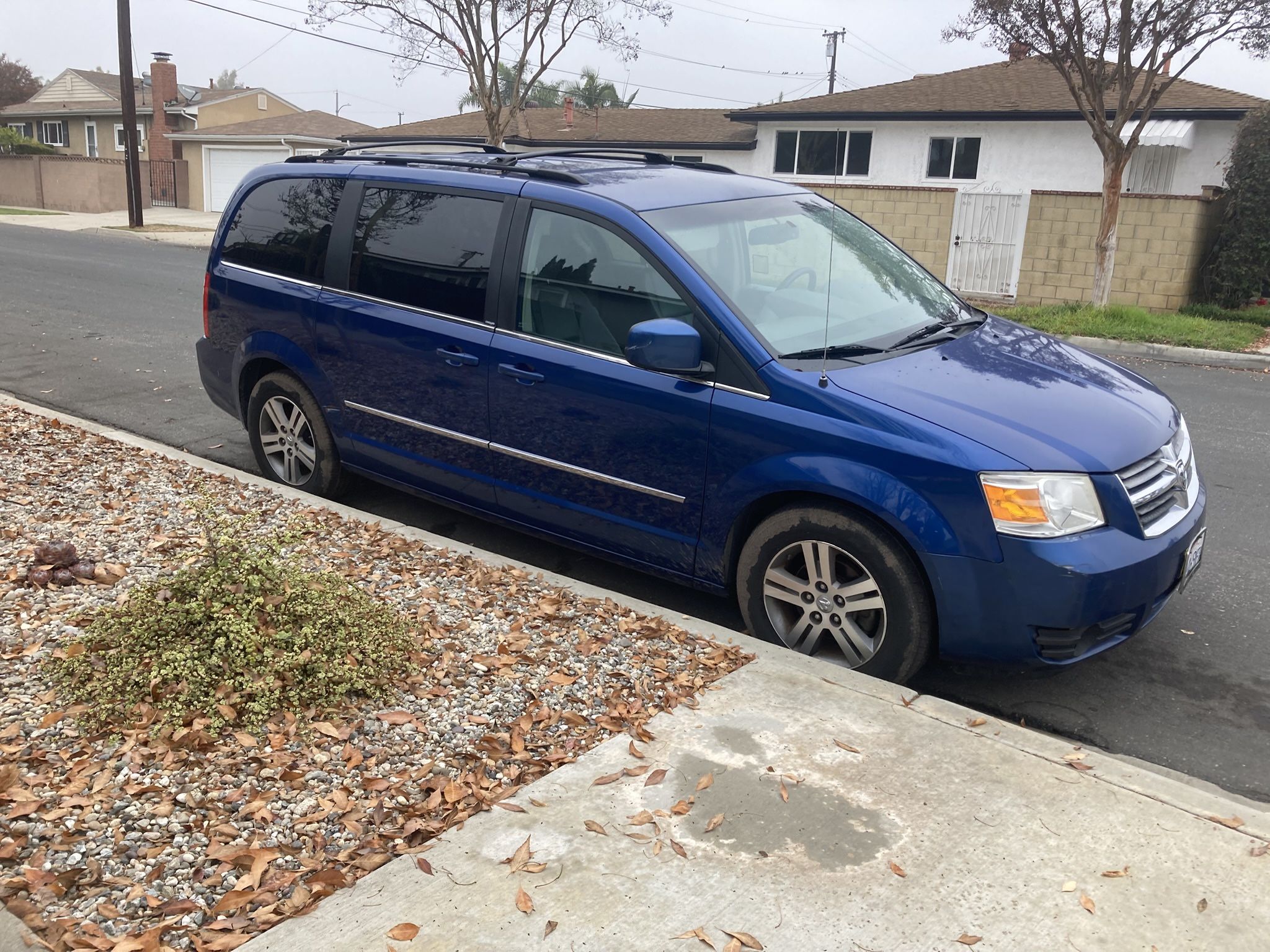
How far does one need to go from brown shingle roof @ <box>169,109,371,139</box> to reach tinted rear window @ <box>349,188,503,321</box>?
119ft

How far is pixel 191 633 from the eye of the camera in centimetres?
373

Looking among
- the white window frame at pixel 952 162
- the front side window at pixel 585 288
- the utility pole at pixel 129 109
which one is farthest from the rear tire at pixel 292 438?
the utility pole at pixel 129 109

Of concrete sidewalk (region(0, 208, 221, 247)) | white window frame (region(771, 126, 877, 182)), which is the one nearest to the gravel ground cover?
white window frame (region(771, 126, 877, 182))

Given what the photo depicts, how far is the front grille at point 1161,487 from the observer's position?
3979mm

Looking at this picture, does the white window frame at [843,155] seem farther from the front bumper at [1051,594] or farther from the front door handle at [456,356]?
the front bumper at [1051,594]

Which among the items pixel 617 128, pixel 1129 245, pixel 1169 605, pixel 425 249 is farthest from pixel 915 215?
pixel 425 249

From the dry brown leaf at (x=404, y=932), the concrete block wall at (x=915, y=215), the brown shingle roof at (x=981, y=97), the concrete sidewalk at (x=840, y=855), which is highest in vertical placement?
the brown shingle roof at (x=981, y=97)

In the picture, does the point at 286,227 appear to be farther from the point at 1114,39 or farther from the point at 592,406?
the point at 1114,39

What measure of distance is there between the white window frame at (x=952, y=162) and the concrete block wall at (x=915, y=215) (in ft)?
15.9

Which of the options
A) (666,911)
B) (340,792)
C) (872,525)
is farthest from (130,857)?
(872,525)

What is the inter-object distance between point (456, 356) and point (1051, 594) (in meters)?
2.90

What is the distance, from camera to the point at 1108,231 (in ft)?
53.4

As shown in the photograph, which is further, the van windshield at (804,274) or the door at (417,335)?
the door at (417,335)

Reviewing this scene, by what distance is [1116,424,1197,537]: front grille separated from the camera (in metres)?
3.98
